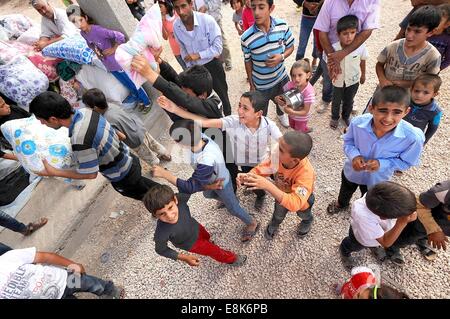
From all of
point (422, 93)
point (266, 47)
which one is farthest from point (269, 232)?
point (266, 47)

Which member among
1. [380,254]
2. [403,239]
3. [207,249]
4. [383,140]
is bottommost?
[380,254]

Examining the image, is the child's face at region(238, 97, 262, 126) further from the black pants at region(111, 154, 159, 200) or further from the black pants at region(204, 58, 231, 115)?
the black pants at region(204, 58, 231, 115)

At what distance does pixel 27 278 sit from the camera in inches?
82.8

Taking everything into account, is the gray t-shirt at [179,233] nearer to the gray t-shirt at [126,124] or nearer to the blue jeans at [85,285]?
the blue jeans at [85,285]

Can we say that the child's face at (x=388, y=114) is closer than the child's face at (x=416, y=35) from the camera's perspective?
Yes

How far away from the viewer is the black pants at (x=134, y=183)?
3.01 m

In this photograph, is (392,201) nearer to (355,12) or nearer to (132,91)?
(355,12)

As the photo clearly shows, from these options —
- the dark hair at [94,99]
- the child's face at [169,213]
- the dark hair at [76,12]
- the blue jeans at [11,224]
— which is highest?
the dark hair at [76,12]

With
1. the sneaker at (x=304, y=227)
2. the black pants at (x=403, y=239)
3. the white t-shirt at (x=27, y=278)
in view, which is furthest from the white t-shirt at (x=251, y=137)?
the white t-shirt at (x=27, y=278)

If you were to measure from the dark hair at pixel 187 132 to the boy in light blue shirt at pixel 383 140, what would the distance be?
1.34 metres

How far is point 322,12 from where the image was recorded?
10.3ft

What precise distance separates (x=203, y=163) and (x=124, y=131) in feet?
4.21

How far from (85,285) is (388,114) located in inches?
115

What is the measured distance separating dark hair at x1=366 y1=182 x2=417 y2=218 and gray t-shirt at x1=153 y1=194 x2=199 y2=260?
56.0 inches
